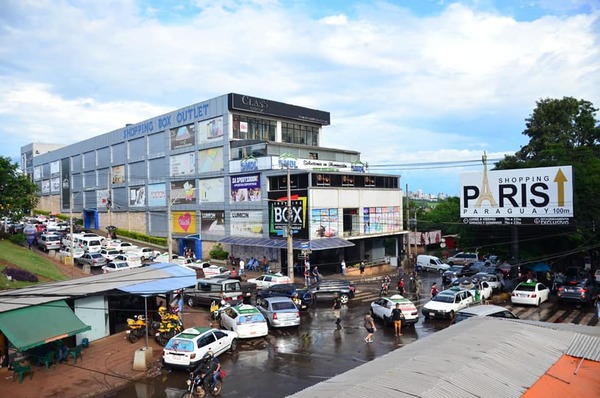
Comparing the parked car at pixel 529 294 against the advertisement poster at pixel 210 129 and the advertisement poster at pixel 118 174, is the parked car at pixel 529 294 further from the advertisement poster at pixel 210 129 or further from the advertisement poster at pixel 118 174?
the advertisement poster at pixel 118 174

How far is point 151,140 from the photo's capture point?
63.6 m

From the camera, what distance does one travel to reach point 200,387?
14.4m

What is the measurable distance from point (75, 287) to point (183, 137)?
38.7 m

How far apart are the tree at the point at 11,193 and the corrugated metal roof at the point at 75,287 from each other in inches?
977

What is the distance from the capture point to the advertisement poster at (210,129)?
51.6 meters

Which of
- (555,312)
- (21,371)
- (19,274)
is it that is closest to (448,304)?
(555,312)

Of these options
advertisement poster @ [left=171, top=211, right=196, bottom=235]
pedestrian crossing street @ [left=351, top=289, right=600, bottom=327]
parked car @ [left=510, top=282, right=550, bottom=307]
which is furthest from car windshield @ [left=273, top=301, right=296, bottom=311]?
advertisement poster @ [left=171, top=211, right=196, bottom=235]

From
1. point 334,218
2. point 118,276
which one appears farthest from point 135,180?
point 118,276

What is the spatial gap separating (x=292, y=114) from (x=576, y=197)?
1338 inches

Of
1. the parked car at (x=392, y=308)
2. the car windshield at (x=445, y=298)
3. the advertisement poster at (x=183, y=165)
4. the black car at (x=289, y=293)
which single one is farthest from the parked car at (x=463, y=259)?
the advertisement poster at (x=183, y=165)

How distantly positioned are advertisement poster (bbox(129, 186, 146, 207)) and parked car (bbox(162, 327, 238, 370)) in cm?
5096

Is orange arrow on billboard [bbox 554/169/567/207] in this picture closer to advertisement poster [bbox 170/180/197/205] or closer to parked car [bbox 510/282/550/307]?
parked car [bbox 510/282/550/307]

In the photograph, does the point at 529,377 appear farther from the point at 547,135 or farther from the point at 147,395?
the point at 547,135

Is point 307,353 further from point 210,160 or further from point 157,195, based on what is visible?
point 157,195
